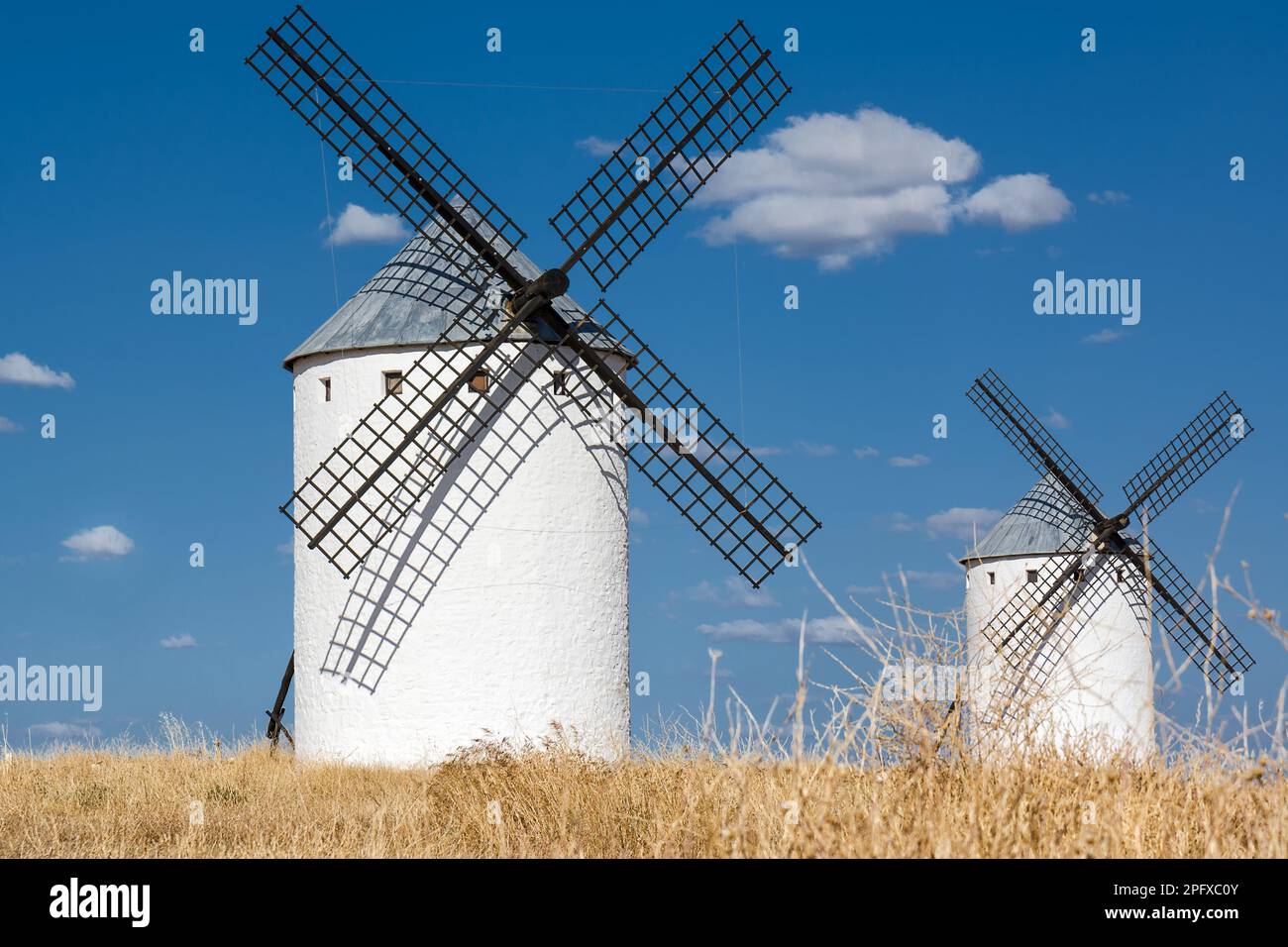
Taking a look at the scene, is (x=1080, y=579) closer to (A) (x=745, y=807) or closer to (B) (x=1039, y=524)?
(B) (x=1039, y=524)

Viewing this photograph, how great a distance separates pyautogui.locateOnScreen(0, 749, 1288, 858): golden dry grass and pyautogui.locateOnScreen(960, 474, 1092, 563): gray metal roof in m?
13.1

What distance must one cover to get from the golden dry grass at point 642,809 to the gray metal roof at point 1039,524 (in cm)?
1307

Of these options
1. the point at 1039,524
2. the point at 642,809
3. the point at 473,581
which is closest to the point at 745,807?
the point at 642,809

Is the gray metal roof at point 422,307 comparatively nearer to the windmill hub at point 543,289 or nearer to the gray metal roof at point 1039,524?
the windmill hub at point 543,289

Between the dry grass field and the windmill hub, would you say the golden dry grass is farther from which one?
the windmill hub

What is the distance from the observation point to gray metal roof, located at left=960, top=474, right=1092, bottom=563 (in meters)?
21.7

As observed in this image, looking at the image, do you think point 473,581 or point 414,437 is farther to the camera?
point 473,581

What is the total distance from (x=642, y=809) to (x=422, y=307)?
6.64 meters

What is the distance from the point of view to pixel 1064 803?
6176mm

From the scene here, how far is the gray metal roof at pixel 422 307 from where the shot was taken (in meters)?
13.1

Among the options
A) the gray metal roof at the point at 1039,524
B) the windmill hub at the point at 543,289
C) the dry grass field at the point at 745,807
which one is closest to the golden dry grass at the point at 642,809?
the dry grass field at the point at 745,807

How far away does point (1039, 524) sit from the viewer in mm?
22406
